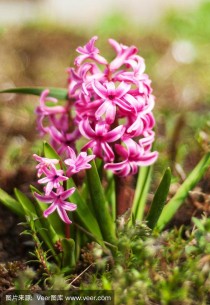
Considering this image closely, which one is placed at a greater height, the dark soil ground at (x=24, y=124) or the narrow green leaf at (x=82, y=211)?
the narrow green leaf at (x=82, y=211)

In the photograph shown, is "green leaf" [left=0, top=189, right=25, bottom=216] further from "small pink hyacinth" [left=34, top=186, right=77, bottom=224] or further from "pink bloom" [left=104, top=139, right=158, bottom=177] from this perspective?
"pink bloom" [left=104, top=139, right=158, bottom=177]

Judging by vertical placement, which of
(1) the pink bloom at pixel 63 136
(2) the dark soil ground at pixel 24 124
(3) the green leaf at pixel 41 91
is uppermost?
(3) the green leaf at pixel 41 91

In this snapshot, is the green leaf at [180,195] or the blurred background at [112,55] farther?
the blurred background at [112,55]

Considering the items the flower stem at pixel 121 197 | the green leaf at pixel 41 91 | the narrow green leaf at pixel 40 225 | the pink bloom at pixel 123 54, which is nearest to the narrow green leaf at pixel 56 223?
the narrow green leaf at pixel 40 225

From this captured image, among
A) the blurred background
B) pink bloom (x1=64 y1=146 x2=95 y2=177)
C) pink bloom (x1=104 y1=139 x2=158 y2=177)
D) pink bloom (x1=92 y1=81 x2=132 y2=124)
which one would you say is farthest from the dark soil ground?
pink bloom (x1=92 y1=81 x2=132 y2=124)

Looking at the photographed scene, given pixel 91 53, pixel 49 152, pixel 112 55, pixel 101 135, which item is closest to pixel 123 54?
pixel 91 53

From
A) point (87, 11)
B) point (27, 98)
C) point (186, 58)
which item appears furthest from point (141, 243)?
point (87, 11)

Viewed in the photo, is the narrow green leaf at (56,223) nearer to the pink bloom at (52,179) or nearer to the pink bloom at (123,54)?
the pink bloom at (52,179)
